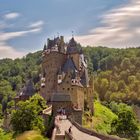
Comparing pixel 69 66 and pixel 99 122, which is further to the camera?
pixel 99 122

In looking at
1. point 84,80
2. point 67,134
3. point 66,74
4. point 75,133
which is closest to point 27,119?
point 75,133

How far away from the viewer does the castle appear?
184 ft

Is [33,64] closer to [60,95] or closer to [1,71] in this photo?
[1,71]

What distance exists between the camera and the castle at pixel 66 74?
56.0 m

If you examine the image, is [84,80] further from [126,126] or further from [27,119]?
[27,119]

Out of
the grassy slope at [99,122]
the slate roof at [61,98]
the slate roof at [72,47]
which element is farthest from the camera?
the slate roof at [72,47]

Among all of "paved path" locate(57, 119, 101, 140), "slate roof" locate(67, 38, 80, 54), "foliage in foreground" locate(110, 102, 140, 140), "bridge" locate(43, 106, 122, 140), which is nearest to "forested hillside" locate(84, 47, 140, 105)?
"slate roof" locate(67, 38, 80, 54)

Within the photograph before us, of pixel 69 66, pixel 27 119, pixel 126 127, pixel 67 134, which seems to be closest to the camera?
pixel 67 134

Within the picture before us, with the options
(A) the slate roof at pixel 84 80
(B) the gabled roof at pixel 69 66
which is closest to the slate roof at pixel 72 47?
(B) the gabled roof at pixel 69 66

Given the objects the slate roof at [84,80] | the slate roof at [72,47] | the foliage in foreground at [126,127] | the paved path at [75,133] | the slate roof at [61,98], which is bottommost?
the foliage in foreground at [126,127]

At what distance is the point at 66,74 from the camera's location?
5681 cm

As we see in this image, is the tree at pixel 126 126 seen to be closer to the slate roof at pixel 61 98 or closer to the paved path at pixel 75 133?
the slate roof at pixel 61 98

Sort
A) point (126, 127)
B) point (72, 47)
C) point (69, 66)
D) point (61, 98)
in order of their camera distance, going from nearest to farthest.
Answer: point (61, 98) < point (126, 127) < point (69, 66) < point (72, 47)

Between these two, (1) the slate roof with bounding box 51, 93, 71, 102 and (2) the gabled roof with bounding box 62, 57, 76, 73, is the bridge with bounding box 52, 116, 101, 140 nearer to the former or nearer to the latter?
(1) the slate roof with bounding box 51, 93, 71, 102
